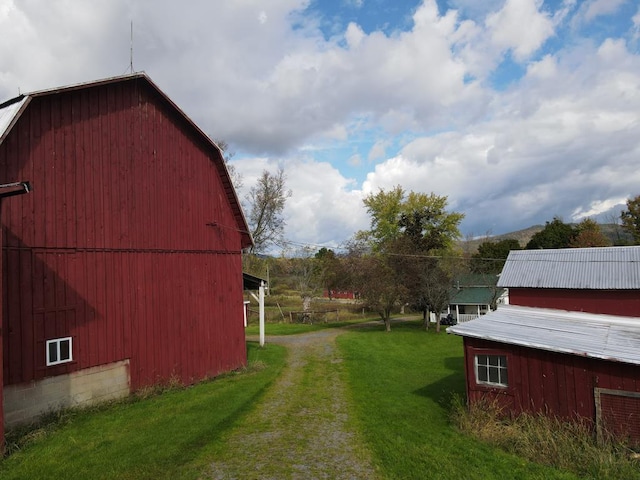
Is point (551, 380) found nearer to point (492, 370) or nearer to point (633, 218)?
point (492, 370)

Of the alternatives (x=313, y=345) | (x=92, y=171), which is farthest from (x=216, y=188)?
(x=313, y=345)

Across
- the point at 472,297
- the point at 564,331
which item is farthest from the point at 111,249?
the point at 472,297

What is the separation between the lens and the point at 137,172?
44.6 ft

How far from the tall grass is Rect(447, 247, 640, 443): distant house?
1.15 feet

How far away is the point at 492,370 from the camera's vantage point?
12.3 metres

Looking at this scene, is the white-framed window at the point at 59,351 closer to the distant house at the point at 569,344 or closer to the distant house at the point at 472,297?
the distant house at the point at 569,344

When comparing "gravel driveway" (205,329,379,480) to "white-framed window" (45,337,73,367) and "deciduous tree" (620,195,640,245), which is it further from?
"deciduous tree" (620,195,640,245)

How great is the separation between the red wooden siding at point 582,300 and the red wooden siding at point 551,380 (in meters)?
6.80

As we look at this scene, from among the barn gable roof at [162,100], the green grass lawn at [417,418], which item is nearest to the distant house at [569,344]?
the green grass lawn at [417,418]

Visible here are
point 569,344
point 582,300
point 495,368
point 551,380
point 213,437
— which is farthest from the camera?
point 582,300

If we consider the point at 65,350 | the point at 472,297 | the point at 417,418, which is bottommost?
the point at 417,418

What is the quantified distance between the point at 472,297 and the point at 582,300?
2673 cm

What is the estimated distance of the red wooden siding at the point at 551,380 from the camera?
10.3 meters

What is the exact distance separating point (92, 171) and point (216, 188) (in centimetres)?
492
